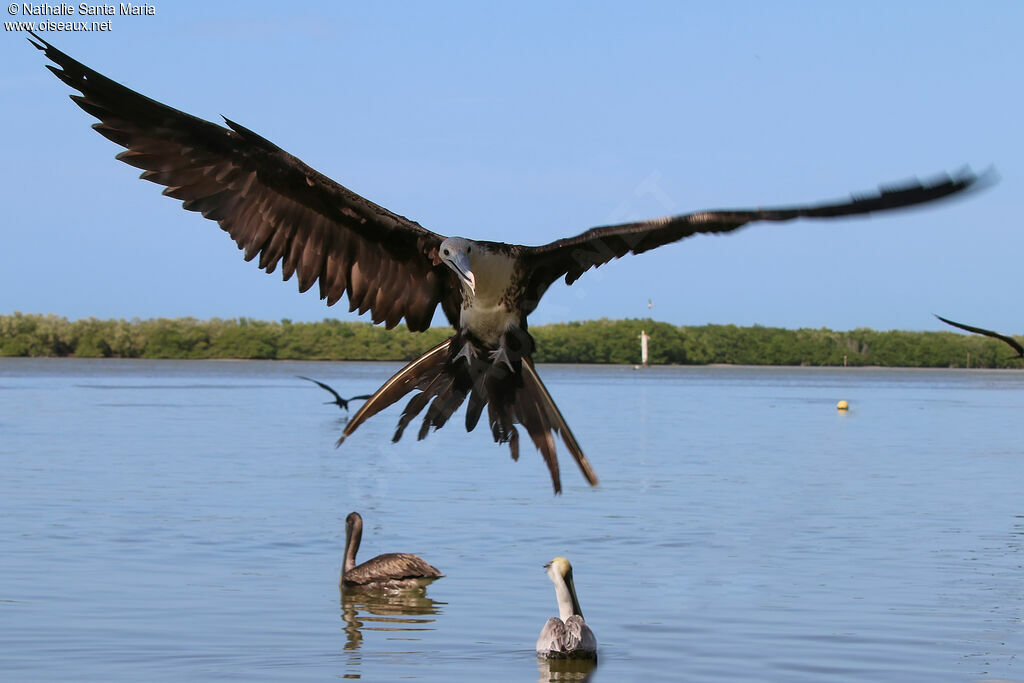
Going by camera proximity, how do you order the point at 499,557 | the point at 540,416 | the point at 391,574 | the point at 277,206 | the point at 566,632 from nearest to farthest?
the point at 540,416
the point at 277,206
the point at 566,632
the point at 391,574
the point at 499,557

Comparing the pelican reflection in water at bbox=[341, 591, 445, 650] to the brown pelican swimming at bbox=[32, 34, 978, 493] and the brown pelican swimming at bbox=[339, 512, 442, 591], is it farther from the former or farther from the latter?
the brown pelican swimming at bbox=[32, 34, 978, 493]

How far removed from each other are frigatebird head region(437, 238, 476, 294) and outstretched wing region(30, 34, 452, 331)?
0.44 m

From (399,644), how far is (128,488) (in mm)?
10348

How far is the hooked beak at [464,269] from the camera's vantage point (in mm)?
6703

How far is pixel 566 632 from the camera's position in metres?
10.9

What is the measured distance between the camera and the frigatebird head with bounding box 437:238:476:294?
6.74 meters

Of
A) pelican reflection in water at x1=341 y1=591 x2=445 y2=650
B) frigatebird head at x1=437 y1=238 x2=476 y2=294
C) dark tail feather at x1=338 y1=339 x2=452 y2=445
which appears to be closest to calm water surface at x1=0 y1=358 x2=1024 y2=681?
pelican reflection in water at x1=341 y1=591 x2=445 y2=650

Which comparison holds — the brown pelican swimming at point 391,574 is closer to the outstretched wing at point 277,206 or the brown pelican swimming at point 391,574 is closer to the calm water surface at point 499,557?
the calm water surface at point 499,557

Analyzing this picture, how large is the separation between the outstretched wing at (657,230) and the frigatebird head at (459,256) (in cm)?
36

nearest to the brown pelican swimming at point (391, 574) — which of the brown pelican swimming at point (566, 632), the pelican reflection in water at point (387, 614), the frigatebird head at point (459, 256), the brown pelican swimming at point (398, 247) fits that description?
the pelican reflection in water at point (387, 614)

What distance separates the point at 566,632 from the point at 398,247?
426 cm

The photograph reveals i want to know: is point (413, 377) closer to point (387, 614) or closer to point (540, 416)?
point (540, 416)

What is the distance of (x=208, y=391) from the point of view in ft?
191

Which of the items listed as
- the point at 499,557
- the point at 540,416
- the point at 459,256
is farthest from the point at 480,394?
the point at 499,557
